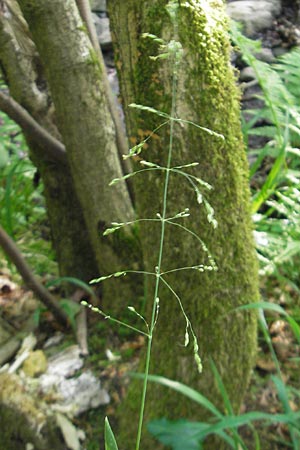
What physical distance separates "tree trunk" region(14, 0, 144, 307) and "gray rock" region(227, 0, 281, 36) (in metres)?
2.94

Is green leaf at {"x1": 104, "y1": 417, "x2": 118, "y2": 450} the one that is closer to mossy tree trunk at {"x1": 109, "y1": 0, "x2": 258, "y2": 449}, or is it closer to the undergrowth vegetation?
the undergrowth vegetation

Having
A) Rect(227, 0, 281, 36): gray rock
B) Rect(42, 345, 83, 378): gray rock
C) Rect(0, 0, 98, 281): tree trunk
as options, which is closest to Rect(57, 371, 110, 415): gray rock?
Rect(42, 345, 83, 378): gray rock

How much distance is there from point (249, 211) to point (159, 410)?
2.46 feet

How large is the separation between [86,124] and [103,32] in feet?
11.2

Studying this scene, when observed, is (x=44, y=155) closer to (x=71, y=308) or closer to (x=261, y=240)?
(x=71, y=308)

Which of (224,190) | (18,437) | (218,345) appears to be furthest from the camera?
(18,437)

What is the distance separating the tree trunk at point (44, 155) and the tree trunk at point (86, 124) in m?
0.19

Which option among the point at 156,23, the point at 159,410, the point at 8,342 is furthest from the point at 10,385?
the point at 156,23

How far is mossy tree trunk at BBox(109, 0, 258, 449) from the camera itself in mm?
1365

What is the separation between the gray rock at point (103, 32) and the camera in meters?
4.87

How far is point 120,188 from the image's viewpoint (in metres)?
2.15

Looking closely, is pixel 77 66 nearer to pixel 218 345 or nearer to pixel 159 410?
pixel 218 345

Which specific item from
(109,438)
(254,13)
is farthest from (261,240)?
(254,13)

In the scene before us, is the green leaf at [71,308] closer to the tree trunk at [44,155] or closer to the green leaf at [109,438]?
the tree trunk at [44,155]
